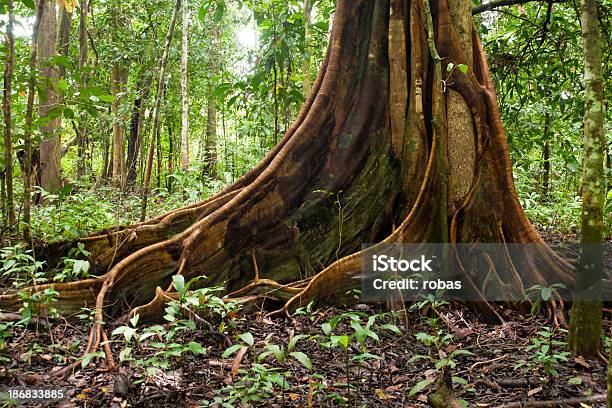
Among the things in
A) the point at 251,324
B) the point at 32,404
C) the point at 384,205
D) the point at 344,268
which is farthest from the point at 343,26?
the point at 32,404

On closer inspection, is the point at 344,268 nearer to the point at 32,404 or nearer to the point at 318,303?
the point at 318,303

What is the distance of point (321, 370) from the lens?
3.09m

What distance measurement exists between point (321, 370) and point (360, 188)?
2013 mm

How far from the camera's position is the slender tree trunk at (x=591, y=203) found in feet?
9.91

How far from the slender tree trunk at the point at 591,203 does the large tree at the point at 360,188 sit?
2.99ft

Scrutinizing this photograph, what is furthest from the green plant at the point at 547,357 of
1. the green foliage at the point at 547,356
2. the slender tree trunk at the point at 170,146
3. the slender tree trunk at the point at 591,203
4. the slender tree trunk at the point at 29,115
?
the slender tree trunk at the point at 170,146

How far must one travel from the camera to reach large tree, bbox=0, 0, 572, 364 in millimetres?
4113

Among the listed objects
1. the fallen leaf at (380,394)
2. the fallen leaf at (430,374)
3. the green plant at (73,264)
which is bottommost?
the fallen leaf at (380,394)

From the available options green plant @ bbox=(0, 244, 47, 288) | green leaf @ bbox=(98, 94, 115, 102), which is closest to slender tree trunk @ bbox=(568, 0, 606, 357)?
green leaf @ bbox=(98, 94, 115, 102)

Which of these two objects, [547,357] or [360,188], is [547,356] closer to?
[547,357]

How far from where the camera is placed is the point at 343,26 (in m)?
5.01

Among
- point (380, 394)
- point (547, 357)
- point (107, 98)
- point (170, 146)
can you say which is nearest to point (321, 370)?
point (380, 394)

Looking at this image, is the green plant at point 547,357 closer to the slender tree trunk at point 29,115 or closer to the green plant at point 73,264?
the green plant at point 73,264

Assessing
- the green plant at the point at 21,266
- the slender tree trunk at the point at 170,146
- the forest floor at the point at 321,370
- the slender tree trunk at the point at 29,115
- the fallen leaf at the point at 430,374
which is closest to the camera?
the forest floor at the point at 321,370
